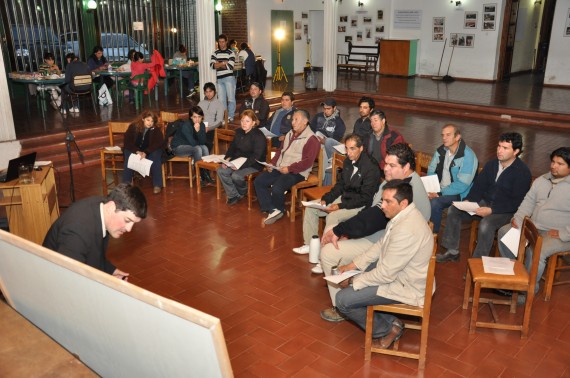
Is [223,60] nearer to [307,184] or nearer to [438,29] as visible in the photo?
[307,184]

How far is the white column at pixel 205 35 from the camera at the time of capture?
37.1 ft

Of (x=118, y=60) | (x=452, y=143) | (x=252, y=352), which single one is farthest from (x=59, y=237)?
(x=118, y=60)

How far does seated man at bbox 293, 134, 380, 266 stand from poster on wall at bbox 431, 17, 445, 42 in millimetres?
13532

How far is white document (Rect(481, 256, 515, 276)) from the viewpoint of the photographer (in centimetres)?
413

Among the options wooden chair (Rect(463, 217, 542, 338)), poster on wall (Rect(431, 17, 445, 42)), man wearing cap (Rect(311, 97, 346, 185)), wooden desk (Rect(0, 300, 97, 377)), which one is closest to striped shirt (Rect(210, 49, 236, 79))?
man wearing cap (Rect(311, 97, 346, 185))

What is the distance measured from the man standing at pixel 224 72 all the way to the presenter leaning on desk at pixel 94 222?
27.7ft

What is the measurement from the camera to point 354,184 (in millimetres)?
5305

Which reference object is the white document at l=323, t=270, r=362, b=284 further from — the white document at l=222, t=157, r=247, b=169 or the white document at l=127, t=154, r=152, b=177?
the white document at l=127, t=154, r=152, b=177

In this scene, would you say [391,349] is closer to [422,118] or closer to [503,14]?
[422,118]

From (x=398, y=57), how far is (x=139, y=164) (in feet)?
41.8

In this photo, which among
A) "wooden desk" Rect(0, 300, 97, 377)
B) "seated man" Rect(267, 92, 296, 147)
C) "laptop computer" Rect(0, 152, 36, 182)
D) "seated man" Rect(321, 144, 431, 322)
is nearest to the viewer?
"wooden desk" Rect(0, 300, 97, 377)

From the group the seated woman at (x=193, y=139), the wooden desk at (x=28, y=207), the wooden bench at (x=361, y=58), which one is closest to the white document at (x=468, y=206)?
the seated woman at (x=193, y=139)

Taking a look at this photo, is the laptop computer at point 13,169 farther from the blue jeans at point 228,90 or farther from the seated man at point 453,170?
the blue jeans at point 228,90

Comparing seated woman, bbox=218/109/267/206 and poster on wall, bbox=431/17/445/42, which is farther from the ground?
poster on wall, bbox=431/17/445/42
